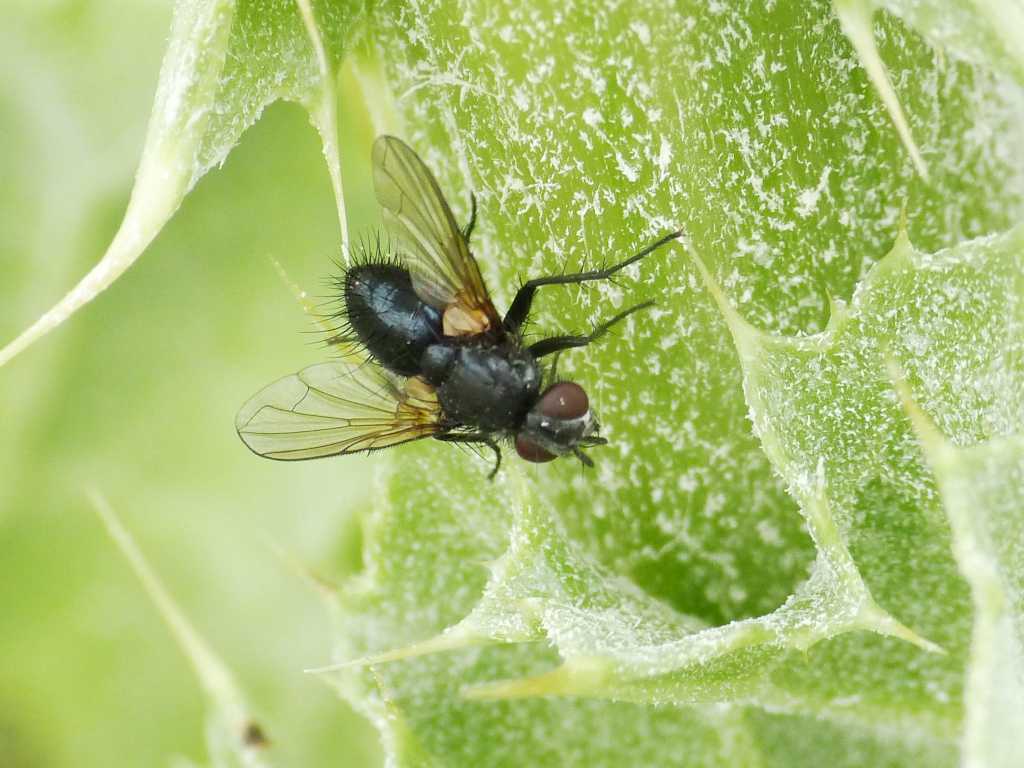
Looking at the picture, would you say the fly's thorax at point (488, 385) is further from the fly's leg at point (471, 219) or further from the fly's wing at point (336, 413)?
the fly's leg at point (471, 219)

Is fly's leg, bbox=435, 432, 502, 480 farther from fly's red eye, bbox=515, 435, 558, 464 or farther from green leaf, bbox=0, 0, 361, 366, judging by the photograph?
green leaf, bbox=0, 0, 361, 366

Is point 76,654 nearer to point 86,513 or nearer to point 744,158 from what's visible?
point 86,513

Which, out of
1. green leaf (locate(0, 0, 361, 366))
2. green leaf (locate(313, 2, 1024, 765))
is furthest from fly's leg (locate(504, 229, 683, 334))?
green leaf (locate(0, 0, 361, 366))

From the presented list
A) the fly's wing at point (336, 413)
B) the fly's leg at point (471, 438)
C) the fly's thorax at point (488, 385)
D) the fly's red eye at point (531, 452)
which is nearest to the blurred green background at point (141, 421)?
the fly's wing at point (336, 413)

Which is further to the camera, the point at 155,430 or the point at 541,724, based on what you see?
the point at 155,430

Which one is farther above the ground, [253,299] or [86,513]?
[253,299]

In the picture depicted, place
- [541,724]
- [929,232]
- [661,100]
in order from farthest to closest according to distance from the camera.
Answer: [541,724]
[929,232]
[661,100]

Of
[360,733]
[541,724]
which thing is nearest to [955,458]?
[541,724]
